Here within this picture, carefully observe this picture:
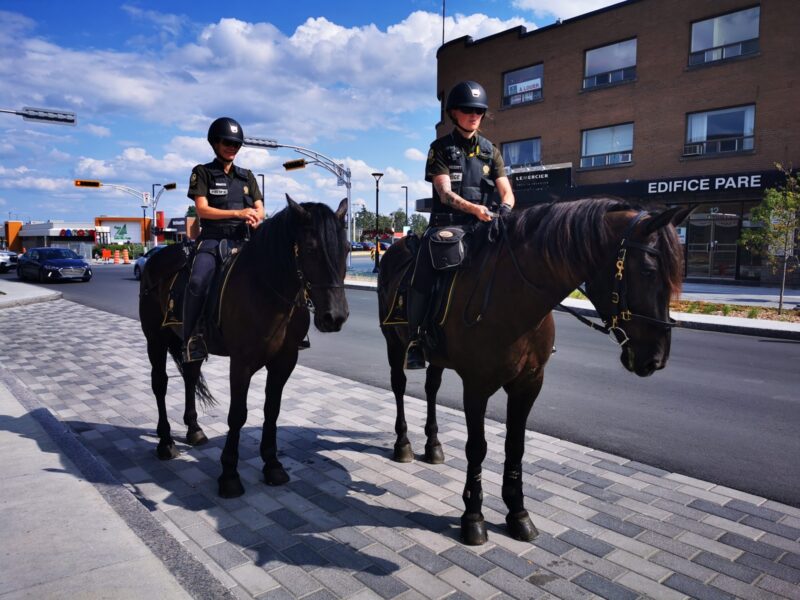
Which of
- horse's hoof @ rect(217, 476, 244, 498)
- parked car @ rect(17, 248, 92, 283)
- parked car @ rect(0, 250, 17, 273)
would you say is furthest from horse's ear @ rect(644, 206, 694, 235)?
parked car @ rect(0, 250, 17, 273)

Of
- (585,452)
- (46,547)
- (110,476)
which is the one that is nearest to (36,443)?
(110,476)

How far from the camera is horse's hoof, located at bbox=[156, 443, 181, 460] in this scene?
15.7 ft

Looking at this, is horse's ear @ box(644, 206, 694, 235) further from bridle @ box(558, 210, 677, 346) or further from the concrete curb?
the concrete curb

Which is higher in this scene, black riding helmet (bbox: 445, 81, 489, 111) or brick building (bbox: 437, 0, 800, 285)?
brick building (bbox: 437, 0, 800, 285)

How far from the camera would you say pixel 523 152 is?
99.3 ft

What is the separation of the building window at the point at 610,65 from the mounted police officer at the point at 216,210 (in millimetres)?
26279

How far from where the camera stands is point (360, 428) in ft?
18.5

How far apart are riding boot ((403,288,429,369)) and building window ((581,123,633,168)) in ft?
83.3

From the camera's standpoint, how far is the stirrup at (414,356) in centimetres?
405

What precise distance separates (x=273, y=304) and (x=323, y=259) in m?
0.75

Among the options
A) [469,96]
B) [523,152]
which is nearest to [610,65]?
[523,152]

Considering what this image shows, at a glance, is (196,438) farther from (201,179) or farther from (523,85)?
(523,85)

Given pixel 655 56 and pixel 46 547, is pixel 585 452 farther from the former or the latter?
pixel 655 56

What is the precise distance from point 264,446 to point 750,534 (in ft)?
11.5
